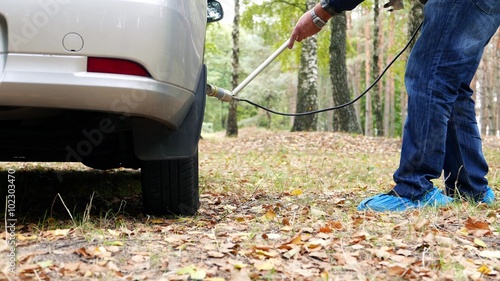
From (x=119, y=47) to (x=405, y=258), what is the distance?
4.68 ft

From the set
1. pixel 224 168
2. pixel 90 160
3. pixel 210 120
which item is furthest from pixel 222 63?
pixel 90 160

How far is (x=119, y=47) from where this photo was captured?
214cm

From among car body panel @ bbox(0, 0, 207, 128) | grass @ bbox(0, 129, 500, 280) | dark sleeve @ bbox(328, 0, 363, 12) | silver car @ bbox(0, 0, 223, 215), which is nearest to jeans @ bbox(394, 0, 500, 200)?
grass @ bbox(0, 129, 500, 280)

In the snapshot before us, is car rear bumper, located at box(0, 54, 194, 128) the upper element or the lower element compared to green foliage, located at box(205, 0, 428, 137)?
lower

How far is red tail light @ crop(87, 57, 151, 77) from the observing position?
213cm

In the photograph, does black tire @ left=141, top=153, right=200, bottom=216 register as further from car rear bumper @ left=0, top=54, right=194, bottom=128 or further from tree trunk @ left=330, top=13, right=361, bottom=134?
tree trunk @ left=330, top=13, right=361, bottom=134

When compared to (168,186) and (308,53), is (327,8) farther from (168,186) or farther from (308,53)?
(308,53)

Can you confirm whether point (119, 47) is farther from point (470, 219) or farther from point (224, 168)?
point (224, 168)

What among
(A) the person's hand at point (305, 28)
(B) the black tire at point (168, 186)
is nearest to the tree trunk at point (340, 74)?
(A) the person's hand at point (305, 28)

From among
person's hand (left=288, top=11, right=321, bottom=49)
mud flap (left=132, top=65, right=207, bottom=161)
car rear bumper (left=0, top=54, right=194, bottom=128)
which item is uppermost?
person's hand (left=288, top=11, right=321, bottom=49)

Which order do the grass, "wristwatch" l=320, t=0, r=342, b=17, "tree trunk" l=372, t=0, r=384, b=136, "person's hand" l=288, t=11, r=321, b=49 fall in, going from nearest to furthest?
the grass, "wristwatch" l=320, t=0, r=342, b=17, "person's hand" l=288, t=11, r=321, b=49, "tree trunk" l=372, t=0, r=384, b=136

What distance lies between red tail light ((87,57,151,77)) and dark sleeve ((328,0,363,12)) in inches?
53.5

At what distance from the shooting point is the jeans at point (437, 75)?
9.21ft

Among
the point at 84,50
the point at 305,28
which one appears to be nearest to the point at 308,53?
the point at 305,28
